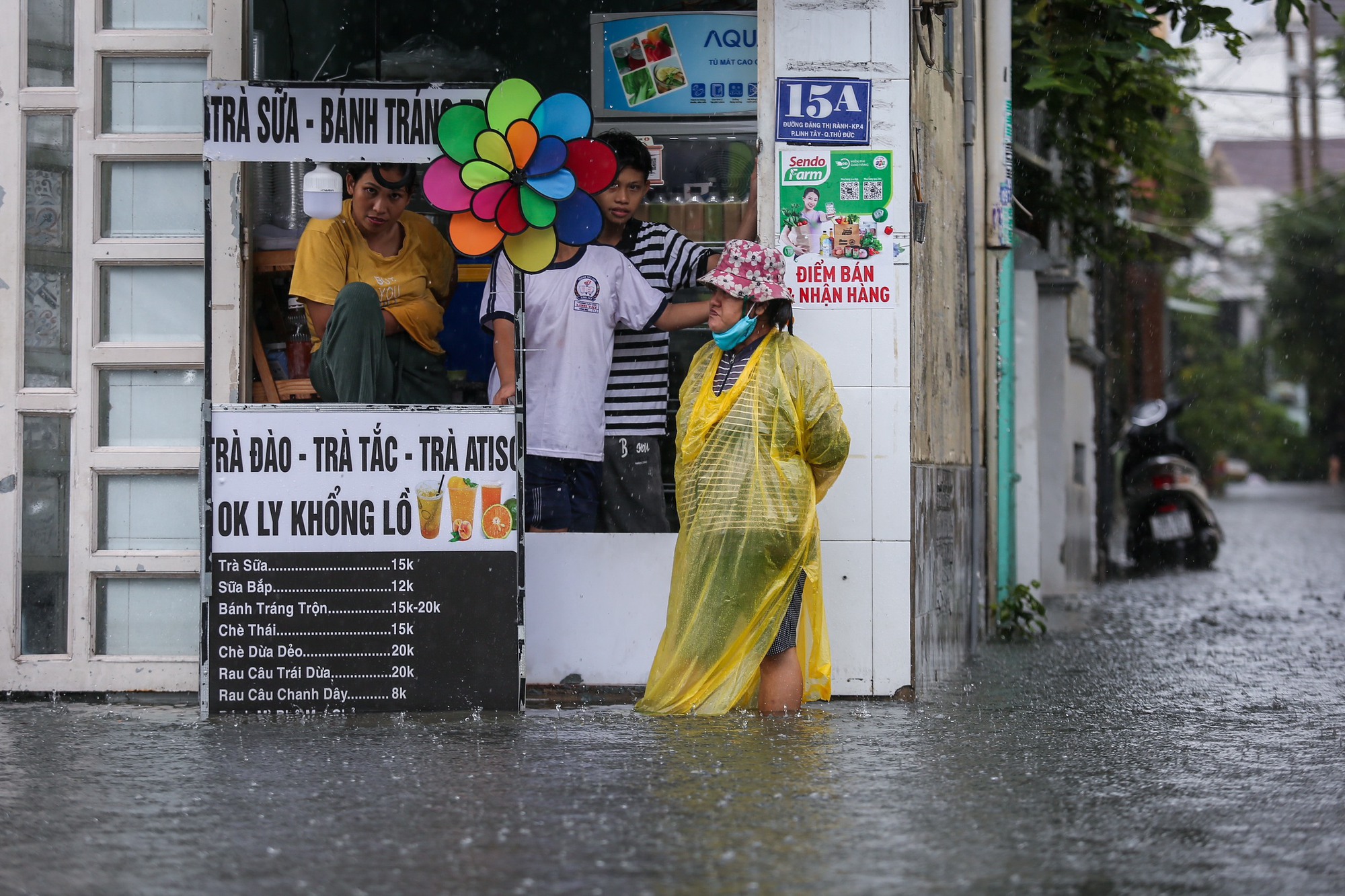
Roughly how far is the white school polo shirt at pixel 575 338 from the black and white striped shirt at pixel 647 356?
167 millimetres

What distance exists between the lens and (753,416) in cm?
617

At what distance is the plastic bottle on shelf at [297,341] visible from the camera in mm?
7047

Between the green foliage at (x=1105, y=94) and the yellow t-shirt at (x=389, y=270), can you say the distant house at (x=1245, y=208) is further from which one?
the yellow t-shirt at (x=389, y=270)

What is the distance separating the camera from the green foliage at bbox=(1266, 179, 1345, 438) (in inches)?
1677

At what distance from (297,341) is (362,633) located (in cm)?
150

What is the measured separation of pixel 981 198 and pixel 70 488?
4.98 m

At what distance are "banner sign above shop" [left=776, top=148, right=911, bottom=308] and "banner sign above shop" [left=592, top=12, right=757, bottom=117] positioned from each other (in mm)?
825

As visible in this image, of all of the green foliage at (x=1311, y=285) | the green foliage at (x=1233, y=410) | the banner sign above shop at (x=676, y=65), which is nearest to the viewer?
the banner sign above shop at (x=676, y=65)

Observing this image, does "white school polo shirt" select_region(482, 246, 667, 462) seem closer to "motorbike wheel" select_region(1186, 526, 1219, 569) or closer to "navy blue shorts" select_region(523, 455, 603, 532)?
"navy blue shorts" select_region(523, 455, 603, 532)

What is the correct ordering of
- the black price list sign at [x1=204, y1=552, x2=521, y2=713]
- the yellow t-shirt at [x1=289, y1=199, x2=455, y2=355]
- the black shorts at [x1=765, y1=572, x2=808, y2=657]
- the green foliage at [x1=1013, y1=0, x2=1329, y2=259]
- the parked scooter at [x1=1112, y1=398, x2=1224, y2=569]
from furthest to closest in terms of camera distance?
the parked scooter at [x1=1112, y1=398, x2=1224, y2=569] → the green foliage at [x1=1013, y1=0, x2=1329, y2=259] → the yellow t-shirt at [x1=289, y1=199, x2=455, y2=355] → the black shorts at [x1=765, y1=572, x2=808, y2=657] → the black price list sign at [x1=204, y1=552, x2=521, y2=713]

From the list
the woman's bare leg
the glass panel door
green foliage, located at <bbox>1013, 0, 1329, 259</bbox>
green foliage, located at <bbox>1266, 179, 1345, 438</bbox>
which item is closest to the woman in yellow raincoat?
the woman's bare leg

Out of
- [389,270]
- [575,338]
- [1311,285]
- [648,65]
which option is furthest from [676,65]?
[1311,285]

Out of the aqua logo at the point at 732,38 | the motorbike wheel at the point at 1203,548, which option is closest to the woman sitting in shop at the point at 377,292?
the aqua logo at the point at 732,38

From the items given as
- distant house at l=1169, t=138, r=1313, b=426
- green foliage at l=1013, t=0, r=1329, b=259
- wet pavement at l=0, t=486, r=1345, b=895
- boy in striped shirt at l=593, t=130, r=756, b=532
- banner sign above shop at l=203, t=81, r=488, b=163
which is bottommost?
wet pavement at l=0, t=486, r=1345, b=895
